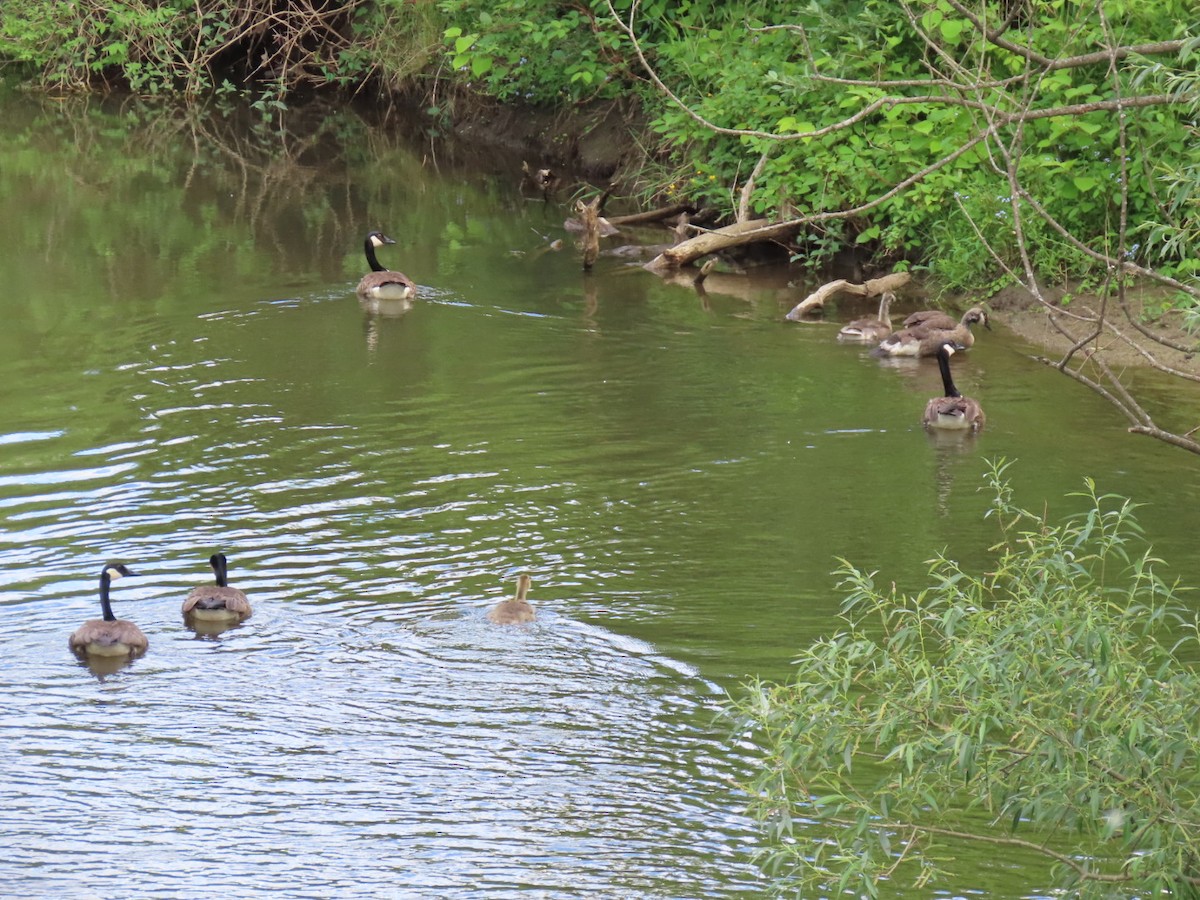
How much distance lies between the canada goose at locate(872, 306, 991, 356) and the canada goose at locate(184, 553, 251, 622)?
9.01 m

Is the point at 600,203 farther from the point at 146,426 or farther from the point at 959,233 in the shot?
the point at 146,426

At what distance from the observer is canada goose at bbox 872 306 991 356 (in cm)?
1706

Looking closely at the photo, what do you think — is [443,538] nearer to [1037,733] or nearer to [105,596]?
[105,596]

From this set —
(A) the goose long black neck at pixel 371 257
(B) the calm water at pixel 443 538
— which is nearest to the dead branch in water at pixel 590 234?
(B) the calm water at pixel 443 538

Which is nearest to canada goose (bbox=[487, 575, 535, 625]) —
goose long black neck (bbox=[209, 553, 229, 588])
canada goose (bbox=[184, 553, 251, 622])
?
canada goose (bbox=[184, 553, 251, 622])

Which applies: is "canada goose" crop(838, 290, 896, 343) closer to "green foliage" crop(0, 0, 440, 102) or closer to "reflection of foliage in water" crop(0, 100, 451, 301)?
"reflection of foliage in water" crop(0, 100, 451, 301)

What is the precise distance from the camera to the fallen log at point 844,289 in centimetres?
1917

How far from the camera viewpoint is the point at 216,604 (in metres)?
9.91

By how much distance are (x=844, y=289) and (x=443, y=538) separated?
9.62 meters

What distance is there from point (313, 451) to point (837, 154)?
9091 mm

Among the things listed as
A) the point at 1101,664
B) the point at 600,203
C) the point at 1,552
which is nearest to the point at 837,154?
the point at 600,203

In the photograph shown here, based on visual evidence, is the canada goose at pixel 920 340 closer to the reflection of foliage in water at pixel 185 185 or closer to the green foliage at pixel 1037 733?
the reflection of foliage in water at pixel 185 185

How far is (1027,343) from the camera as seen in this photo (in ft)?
58.4

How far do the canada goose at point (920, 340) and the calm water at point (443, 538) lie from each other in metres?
0.24
